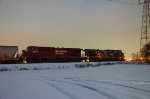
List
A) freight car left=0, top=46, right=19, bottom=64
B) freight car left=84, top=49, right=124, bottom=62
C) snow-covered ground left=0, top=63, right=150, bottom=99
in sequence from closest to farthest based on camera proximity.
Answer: snow-covered ground left=0, top=63, right=150, bottom=99
freight car left=0, top=46, right=19, bottom=64
freight car left=84, top=49, right=124, bottom=62

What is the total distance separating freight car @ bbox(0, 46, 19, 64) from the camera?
151 ft

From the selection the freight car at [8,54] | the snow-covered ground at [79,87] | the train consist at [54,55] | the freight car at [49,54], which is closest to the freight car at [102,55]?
the train consist at [54,55]

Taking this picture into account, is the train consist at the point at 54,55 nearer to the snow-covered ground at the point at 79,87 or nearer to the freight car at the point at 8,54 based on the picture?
the freight car at the point at 8,54

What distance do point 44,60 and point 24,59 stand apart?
13.8 ft

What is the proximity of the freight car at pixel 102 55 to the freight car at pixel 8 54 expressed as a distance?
16.0m

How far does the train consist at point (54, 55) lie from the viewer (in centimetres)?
4666

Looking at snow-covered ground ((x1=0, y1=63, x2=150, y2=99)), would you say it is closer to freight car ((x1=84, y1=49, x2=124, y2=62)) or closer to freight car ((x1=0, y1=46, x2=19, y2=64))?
freight car ((x1=0, y1=46, x2=19, y2=64))

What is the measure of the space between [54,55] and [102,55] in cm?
1323

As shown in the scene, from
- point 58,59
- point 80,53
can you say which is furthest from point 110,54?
point 58,59

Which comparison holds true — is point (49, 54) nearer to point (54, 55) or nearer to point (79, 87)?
point (54, 55)

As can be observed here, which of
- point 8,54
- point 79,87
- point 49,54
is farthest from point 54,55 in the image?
point 79,87

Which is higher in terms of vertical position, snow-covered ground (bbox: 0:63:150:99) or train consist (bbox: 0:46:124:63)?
train consist (bbox: 0:46:124:63)

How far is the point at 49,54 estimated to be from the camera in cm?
5047

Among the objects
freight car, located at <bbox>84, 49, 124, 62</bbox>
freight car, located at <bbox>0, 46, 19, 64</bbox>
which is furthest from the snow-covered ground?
freight car, located at <bbox>84, 49, 124, 62</bbox>
